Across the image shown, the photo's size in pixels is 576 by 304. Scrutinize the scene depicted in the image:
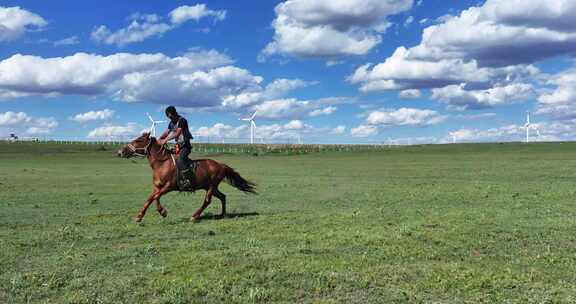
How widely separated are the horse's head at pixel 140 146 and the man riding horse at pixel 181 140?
36cm

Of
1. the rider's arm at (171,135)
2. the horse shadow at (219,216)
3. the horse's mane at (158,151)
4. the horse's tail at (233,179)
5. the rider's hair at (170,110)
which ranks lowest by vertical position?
the horse shadow at (219,216)

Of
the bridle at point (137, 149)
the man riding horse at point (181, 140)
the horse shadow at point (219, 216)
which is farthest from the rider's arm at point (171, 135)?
the horse shadow at point (219, 216)

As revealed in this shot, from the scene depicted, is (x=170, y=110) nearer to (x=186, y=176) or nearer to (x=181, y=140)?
(x=181, y=140)

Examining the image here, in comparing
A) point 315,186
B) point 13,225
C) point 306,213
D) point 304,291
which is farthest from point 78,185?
point 304,291

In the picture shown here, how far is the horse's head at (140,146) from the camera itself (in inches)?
678

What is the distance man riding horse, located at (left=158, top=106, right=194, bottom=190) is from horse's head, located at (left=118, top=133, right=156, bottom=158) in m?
0.36

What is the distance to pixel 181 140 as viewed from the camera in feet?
56.0

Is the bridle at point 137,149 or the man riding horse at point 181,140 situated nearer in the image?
the man riding horse at point 181,140

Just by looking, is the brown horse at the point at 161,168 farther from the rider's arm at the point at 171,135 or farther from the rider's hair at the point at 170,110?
the rider's hair at the point at 170,110

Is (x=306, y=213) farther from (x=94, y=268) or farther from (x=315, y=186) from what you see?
(x=315, y=186)

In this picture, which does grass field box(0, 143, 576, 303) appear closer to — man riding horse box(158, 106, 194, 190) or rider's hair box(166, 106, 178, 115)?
man riding horse box(158, 106, 194, 190)

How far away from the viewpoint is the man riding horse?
54.9ft

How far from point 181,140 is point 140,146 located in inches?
53.2

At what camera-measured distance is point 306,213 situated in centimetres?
1856
